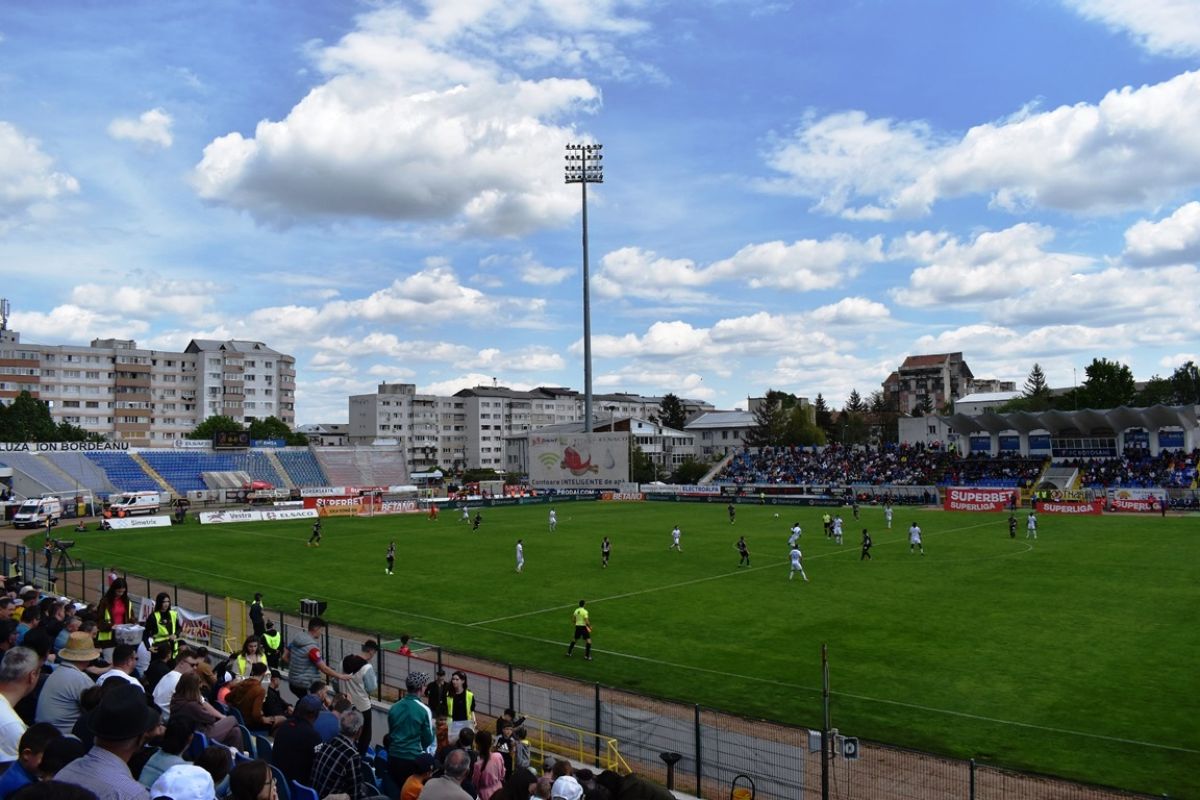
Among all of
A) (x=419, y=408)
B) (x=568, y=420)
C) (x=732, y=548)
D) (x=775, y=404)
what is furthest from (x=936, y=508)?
(x=568, y=420)

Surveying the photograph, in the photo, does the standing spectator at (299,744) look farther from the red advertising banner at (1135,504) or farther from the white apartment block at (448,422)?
the white apartment block at (448,422)

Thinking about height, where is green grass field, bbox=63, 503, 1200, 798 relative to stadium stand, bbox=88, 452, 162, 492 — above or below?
below

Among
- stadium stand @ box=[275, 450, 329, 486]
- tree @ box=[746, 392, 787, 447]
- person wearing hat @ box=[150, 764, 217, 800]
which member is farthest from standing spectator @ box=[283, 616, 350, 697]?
tree @ box=[746, 392, 787, 447]

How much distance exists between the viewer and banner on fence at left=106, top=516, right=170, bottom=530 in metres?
58.8

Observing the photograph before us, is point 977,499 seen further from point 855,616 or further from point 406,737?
point 406,737

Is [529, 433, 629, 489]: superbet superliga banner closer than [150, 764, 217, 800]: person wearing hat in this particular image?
No

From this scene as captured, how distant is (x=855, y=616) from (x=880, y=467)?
59.9 meters

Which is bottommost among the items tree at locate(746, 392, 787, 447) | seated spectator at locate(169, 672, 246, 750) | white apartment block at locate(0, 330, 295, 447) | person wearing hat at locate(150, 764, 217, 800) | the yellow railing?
the yellow railing

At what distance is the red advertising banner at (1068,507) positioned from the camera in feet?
197

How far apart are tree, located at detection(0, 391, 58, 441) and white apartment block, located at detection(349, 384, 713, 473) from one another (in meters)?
57.2

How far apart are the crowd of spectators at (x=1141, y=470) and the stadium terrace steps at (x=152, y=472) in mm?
82282

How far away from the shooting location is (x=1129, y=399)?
116 meters

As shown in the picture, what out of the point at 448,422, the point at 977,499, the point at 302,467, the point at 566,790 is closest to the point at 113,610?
the point at 566,790

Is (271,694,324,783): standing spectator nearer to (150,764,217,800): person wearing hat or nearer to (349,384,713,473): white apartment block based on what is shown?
(150,764,217,800): person wearing hat
